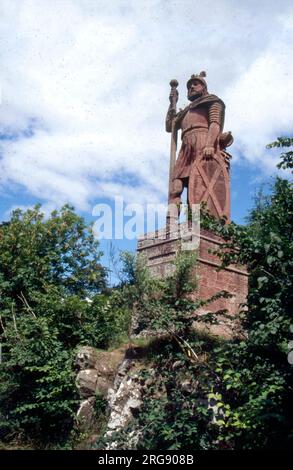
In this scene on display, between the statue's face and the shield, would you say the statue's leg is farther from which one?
the statue's face

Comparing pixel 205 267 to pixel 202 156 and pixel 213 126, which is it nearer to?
pixel 202 156

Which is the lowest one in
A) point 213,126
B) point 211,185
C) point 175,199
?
point 175,199

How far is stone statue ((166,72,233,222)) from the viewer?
35.6 ft

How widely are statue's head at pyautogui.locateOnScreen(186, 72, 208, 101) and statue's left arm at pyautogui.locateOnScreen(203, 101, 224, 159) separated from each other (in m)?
0.58

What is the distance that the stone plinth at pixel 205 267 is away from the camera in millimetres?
9352

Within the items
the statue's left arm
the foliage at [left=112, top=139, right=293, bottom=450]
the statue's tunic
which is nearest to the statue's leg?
the statue's tunic

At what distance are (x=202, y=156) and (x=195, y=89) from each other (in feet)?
6.36

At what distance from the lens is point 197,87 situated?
38.2 feet

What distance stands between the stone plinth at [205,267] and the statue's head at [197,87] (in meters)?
3.74

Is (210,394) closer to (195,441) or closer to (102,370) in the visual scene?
(195,441)

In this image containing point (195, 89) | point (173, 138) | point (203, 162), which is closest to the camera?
point (203, 162)

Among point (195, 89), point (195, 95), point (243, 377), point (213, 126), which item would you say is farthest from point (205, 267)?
point (195, 89)
